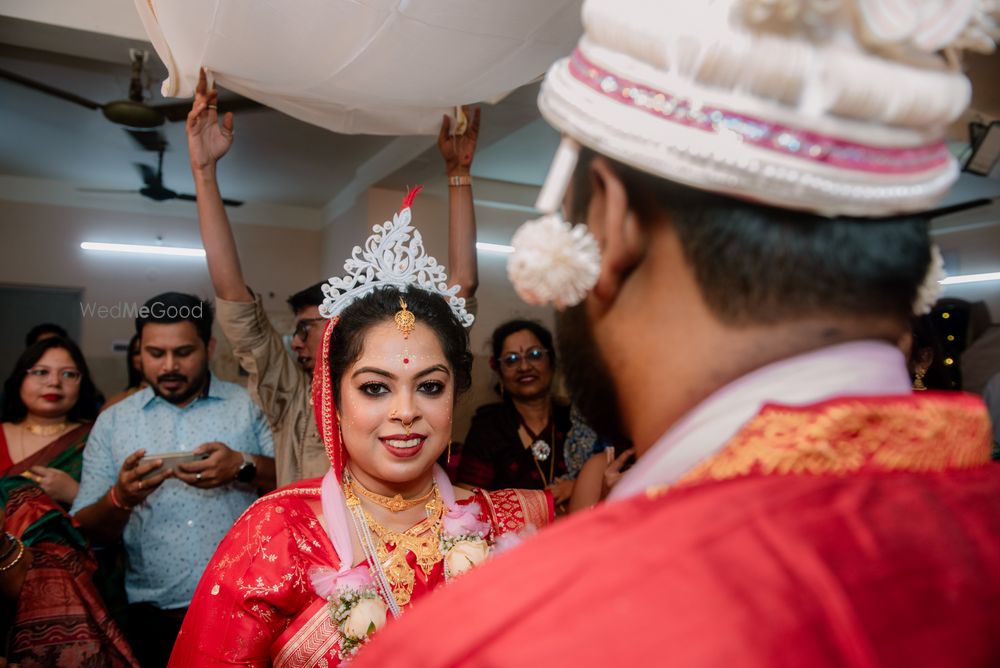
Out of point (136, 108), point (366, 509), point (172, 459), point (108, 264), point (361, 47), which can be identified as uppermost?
point (108, 264)

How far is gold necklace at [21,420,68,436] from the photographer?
12.8 feet

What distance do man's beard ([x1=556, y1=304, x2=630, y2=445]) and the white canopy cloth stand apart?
3.33 feet

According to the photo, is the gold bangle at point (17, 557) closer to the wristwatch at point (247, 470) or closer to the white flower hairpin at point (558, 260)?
the wristwatch at point (247, 470)

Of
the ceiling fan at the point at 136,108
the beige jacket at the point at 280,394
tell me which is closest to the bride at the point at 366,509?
the beige jacket at the point at 280,394

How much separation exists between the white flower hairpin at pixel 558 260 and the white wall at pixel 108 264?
296 inches

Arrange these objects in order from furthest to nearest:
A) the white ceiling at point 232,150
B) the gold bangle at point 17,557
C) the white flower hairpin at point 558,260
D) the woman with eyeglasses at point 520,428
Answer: the white ceiling at point 232,150, the woman with eyeglasses at point 520,428, the gold bangle at point 17,557, the white flower hairpin at point 558,260

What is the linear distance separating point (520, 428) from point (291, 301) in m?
1.36

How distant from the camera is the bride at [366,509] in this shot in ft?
5.91

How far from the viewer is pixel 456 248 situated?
9.20ft

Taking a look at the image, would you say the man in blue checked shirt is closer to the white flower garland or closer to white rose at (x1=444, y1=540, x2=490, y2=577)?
white rose at (x1=444, y1=540, x2=490, y2=577)

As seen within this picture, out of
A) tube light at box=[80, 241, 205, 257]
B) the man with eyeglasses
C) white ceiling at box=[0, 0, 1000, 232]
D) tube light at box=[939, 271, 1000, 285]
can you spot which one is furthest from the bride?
tube light at box=[80, 241, 205, 257]

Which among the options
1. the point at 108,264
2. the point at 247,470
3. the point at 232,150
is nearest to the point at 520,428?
the point at 247,470

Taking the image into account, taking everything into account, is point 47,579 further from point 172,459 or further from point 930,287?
point 930,287

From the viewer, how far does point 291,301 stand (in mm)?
3717
